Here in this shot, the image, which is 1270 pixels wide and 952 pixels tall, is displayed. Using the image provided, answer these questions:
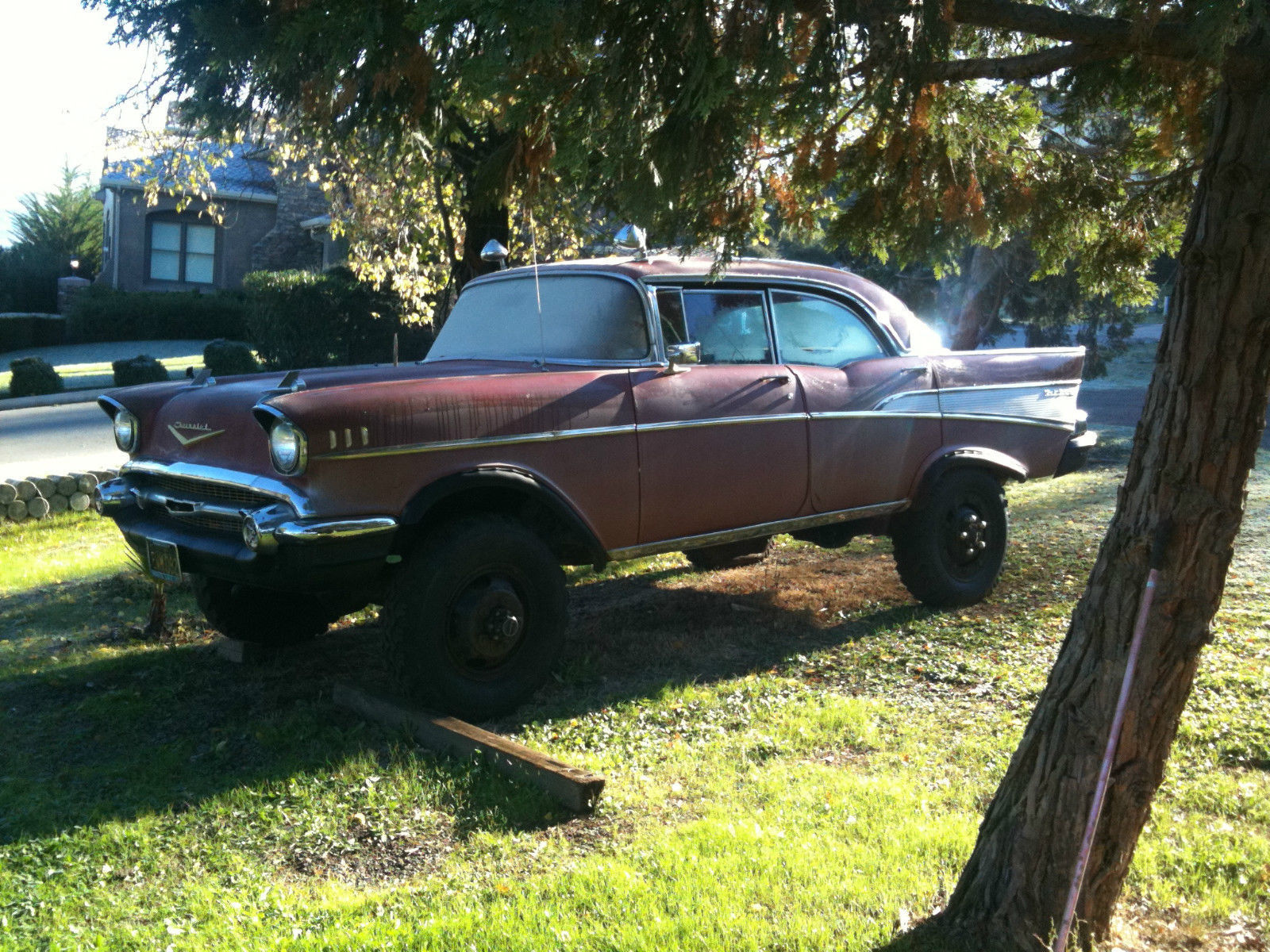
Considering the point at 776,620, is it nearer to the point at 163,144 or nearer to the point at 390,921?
the point at 390,921

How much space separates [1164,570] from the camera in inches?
122

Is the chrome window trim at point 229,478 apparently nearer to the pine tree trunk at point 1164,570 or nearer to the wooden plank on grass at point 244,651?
the wooden plank on grass at point 244,651

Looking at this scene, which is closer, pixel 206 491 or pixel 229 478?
pixel 229 478

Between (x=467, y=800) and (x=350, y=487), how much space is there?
1305 millimetres

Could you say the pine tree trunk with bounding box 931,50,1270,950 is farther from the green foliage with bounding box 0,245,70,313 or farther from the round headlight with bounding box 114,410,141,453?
the green foliage with bounding box 0,245,70,313

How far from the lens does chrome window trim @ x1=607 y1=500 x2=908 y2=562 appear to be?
5648 mm

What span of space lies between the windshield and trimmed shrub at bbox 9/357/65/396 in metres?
14.2

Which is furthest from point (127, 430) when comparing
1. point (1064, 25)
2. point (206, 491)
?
point (1064, 25)

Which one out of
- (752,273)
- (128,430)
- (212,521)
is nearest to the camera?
(212,521)

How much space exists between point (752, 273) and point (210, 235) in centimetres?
2763

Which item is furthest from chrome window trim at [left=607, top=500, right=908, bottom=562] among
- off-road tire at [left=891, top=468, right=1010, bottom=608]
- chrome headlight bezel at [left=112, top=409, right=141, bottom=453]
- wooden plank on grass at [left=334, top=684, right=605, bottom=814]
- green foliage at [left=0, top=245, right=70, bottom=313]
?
green foliage at [left=0, top=245, right=70, bottom=313]

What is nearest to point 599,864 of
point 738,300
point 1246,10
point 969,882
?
point 969,882

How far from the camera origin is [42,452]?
1259 centimetres

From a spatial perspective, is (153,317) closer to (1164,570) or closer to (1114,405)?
(1114,405)
